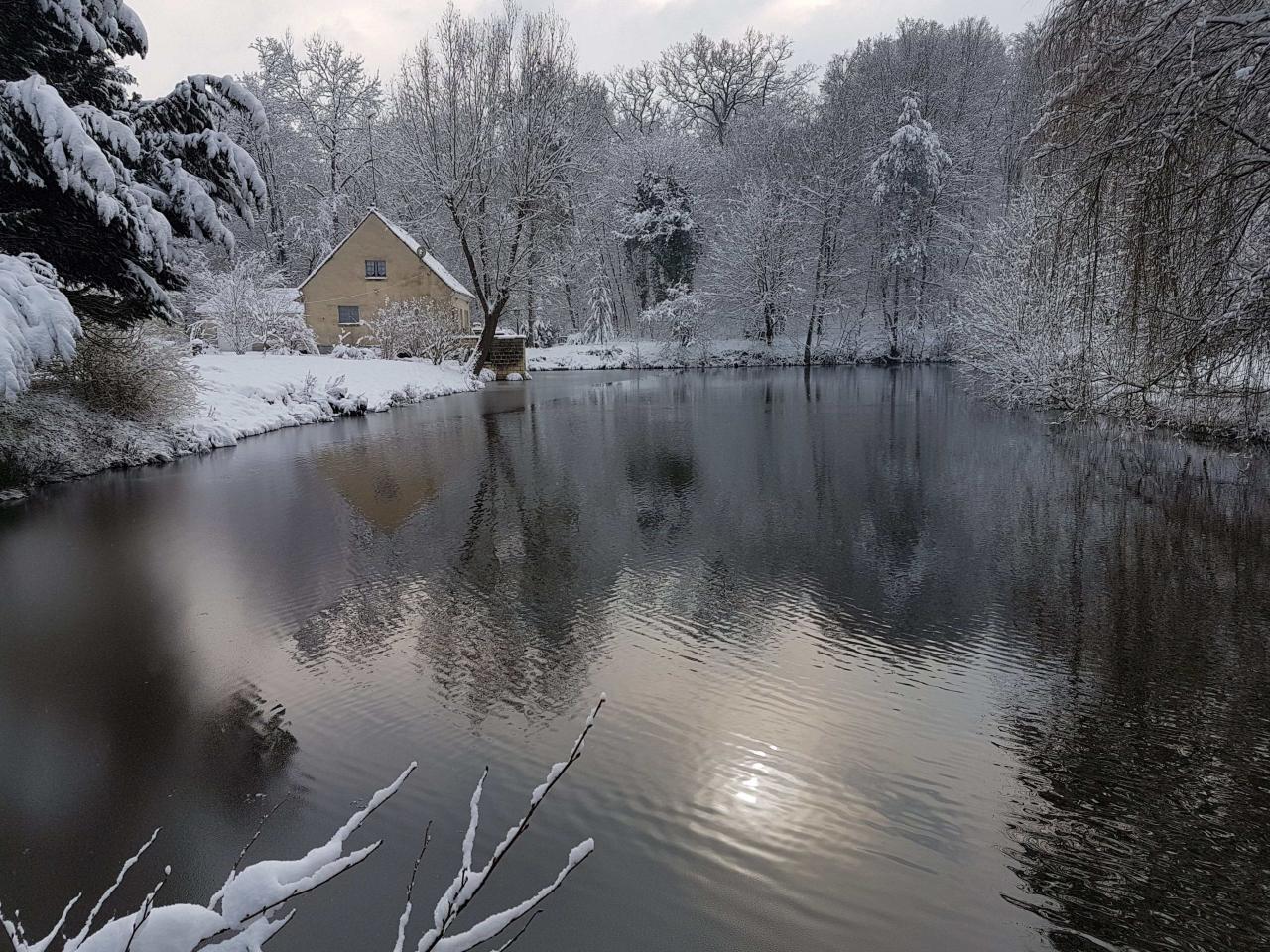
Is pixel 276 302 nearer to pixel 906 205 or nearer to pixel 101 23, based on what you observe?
pixel 101 23

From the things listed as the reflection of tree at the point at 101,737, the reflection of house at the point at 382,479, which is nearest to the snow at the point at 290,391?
the reflection of house at the point at 382,479

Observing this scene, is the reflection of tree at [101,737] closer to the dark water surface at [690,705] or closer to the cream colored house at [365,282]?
the dark water surface at [690,705]

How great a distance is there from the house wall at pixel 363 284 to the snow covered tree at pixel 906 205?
20.7 m

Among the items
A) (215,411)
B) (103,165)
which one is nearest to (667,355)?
(215,411)

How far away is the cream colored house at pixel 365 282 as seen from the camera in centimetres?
3634

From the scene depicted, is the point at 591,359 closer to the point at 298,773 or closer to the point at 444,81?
the point at 444,81

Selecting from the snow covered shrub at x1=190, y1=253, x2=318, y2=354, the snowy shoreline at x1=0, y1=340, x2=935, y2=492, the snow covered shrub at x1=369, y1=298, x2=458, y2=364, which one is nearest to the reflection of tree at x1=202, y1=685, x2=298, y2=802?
the snowy shoreline at x1=0, y1=340, x2=935, y2=492

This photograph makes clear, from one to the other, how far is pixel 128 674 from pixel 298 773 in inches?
82.2

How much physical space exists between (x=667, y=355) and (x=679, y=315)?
7.58 ft

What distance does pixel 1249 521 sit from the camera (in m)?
8.80

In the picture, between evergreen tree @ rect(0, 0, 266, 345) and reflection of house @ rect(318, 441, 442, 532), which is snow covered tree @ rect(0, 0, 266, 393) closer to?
evergreen tree @ rect(0, 0, 266, 345)

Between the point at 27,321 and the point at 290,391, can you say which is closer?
the point at 27,321

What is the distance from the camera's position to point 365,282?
36.6 m

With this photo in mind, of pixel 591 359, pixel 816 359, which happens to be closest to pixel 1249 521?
pixel 816 359
